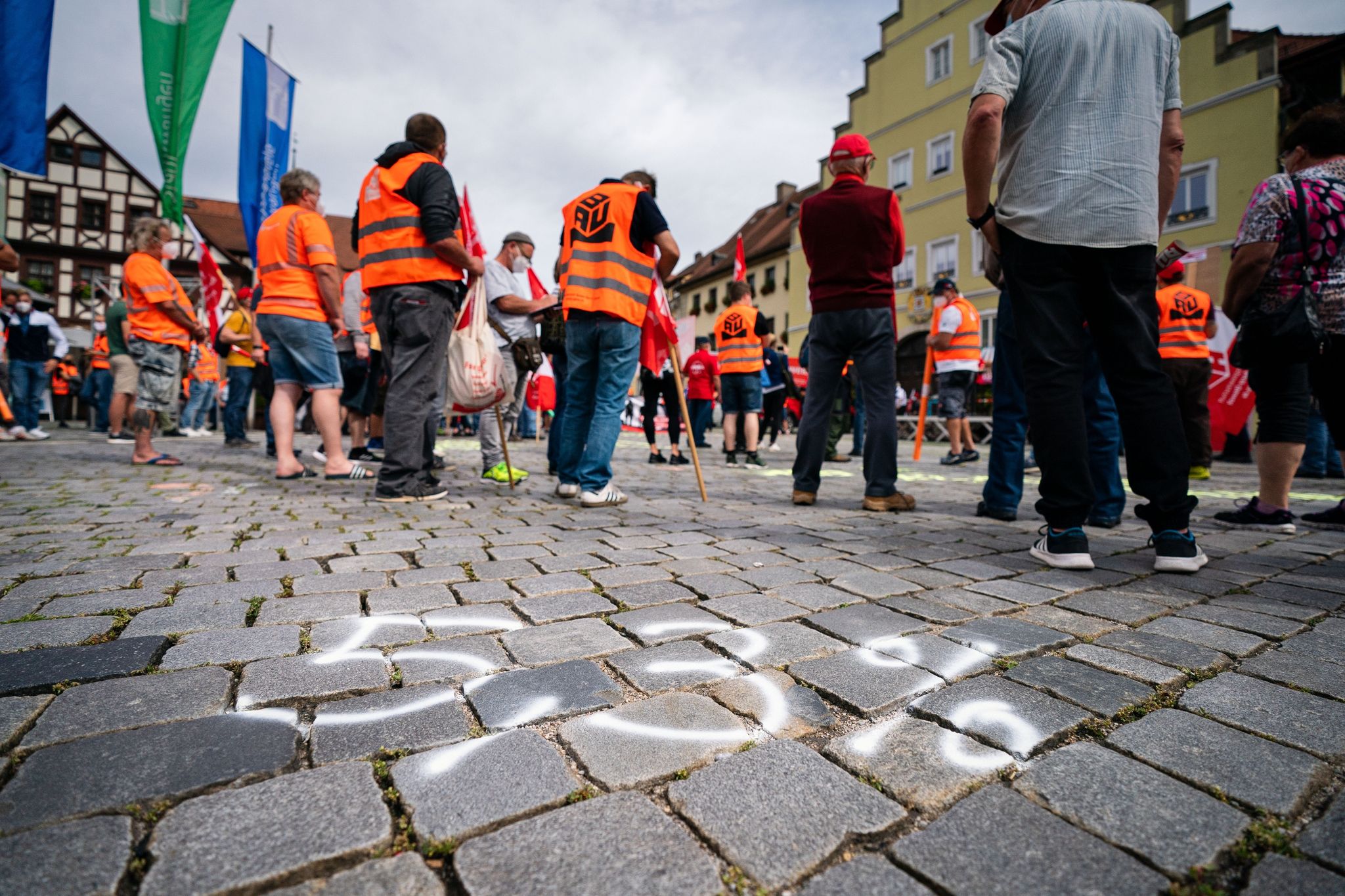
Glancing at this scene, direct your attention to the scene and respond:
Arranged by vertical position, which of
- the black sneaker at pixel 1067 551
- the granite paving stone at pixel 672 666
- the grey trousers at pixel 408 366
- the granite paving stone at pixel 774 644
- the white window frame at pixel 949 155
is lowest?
the granite paving stone at pixel 672 666

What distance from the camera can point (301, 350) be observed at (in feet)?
15.8

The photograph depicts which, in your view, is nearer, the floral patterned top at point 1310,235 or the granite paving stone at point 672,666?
the granite paving stone at point 672,666

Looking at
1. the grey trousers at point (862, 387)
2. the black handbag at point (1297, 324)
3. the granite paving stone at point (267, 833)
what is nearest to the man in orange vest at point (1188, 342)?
the black handbag at point (1297, 324)

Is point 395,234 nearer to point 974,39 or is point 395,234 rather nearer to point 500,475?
point 500,475

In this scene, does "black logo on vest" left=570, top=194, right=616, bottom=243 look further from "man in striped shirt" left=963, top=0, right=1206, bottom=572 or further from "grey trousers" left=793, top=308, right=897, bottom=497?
"man in striped shirt" left=963, top=0, right=1206, bottom=572

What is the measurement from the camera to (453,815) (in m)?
0.98

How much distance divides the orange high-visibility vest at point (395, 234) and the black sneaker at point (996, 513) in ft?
11.0

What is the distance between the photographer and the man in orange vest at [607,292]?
4.06 m

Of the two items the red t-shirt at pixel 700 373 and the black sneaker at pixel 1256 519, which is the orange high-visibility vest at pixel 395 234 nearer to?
the black sneaker at pixel 1256 519

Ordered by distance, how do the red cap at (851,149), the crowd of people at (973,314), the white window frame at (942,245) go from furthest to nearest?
the white window frame at (942,245) → the red cap at (851,149) → the crowd of people at (973,314)

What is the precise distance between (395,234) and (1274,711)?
164 inches

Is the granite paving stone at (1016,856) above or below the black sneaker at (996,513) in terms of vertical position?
below

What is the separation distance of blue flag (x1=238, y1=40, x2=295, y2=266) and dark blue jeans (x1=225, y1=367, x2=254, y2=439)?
163 cm

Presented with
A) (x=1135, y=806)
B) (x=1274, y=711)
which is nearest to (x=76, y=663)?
(x=1135, y=806)
